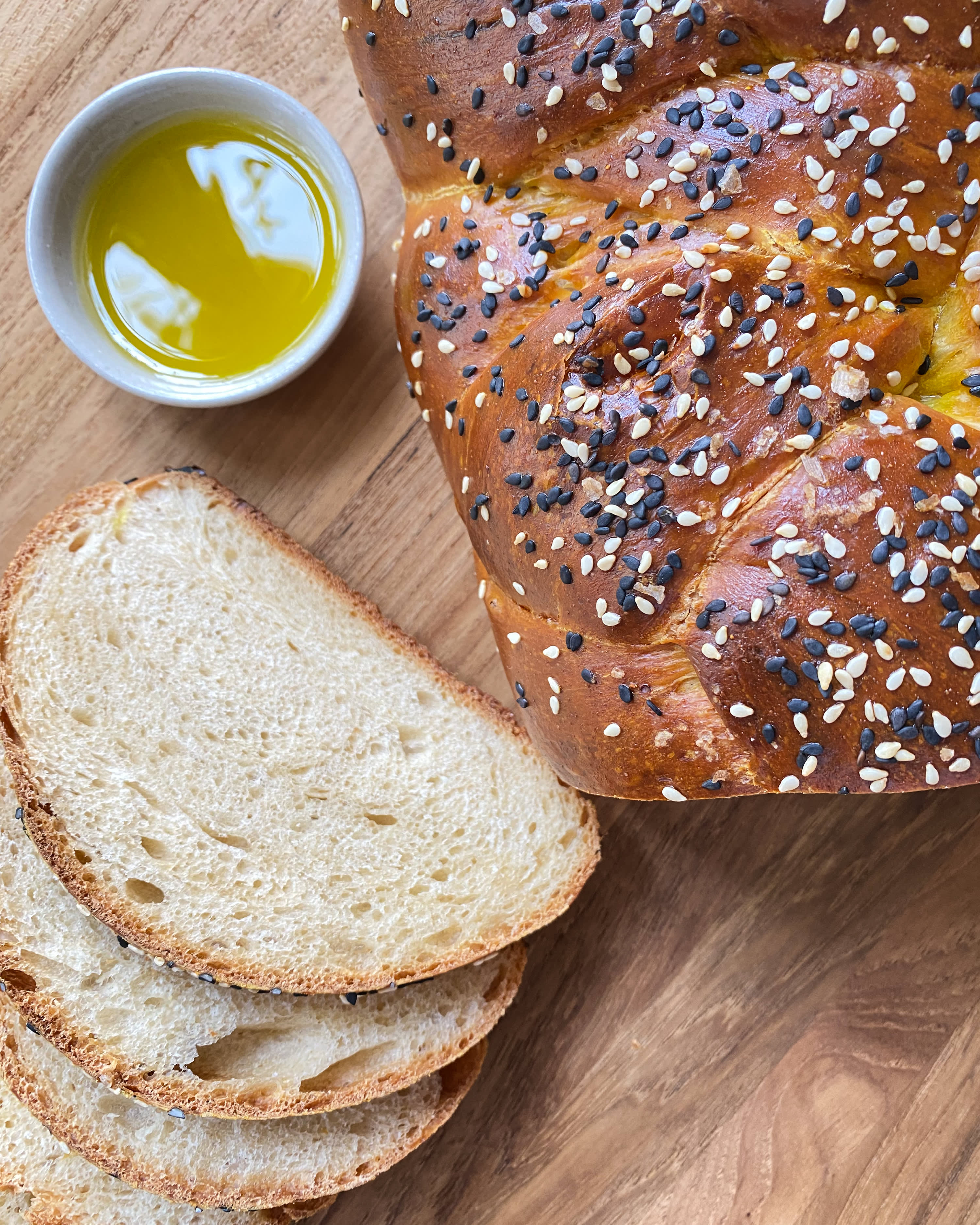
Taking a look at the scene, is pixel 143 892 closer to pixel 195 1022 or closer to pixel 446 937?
pixel 195 1022

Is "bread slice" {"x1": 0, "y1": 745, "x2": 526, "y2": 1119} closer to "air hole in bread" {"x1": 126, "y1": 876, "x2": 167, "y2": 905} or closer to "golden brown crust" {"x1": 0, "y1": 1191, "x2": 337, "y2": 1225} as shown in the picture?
"air hole in bread" {"x1": 126, "y1": 876, "x2": 167, "y2": 905}

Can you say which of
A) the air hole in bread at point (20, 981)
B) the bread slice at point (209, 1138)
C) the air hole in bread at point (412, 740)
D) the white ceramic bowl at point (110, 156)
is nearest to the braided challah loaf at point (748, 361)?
the white ceramic bowl at point (110, 156)

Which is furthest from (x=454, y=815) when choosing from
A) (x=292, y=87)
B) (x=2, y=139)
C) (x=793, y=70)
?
(x=2, y=139)

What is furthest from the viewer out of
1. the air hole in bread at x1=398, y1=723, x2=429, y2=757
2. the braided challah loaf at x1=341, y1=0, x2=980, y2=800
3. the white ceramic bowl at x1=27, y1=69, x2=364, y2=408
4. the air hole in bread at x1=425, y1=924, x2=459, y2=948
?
the air hole in bread at x1=398, y1=723, x2=429, y2=757

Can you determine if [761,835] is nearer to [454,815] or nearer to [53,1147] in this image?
[454,815]

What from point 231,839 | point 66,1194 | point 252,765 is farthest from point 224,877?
point 66,1194

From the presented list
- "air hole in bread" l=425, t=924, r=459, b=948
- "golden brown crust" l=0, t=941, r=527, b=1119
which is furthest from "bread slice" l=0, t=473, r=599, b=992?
"golden brown crust" l=0, t=941, r=527, b=1119

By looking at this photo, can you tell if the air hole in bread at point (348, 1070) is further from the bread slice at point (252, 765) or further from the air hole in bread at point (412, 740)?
the air hole in bread at point (412, 740)
